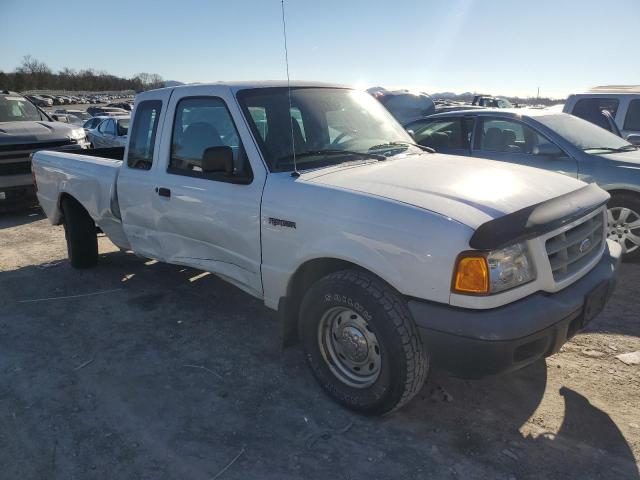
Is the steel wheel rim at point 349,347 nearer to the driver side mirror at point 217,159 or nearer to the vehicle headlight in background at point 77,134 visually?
the driver side mirror at point 217,159

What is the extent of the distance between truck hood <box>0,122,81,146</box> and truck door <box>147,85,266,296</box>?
6.09 meters

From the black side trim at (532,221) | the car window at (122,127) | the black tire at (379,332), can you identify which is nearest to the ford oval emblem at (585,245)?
the black side trim at (532,221)

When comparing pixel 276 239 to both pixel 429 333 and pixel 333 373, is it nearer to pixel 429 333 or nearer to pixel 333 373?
pixel 333 373

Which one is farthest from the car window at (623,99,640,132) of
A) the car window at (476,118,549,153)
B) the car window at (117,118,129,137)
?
the car window at (117,118,129,137)

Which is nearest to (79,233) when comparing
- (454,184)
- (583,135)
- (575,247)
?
(454,184)

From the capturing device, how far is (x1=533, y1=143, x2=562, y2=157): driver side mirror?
18.7 feet

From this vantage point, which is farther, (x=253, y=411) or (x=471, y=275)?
(x=253, y=411)

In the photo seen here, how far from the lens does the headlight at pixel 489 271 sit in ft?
7.77

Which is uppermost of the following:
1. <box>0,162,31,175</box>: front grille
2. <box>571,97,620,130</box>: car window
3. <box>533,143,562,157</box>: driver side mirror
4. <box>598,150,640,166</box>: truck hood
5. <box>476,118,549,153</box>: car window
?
<box>571,97,620,130</box>: car window

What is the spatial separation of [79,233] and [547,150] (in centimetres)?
549

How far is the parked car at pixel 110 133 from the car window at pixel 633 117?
11.1 metres

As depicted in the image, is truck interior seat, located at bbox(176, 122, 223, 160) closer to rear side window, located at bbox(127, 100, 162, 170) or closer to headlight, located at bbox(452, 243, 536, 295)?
rear side window, located at bbox(127, 100, 162, 170)

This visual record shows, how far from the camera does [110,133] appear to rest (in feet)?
45.5

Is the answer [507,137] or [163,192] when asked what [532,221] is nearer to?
[163,192]
